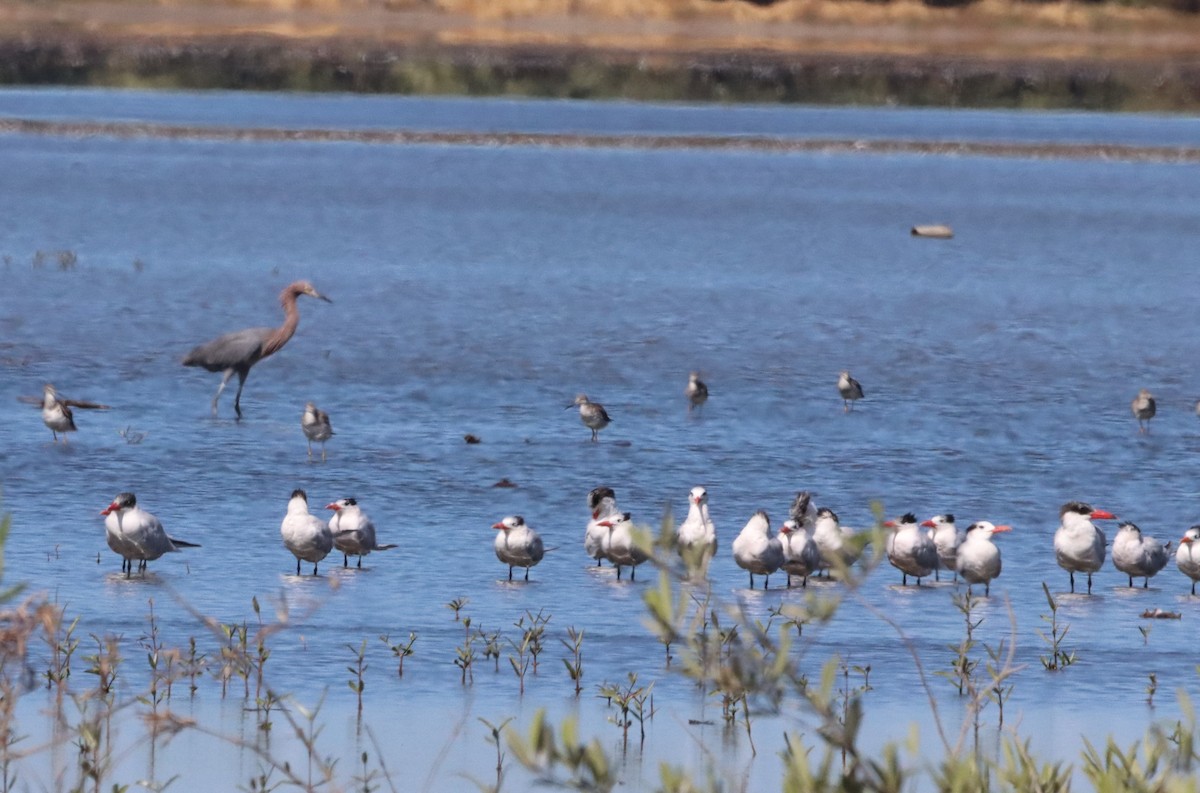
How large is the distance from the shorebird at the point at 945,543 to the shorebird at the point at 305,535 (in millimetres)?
3192

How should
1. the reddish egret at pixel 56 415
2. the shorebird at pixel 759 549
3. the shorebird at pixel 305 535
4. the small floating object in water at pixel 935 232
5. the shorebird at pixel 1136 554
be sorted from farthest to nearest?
1. the small floating object in water at pixel 935 232
2. the reddish egret at pixel 56 415
3. the shorebird at pixel 1136 554
4. the shorebird at pixel 305 535
5. the shorebird at pixel 759 549

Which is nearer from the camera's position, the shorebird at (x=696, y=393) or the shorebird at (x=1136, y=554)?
the shorebird at (x=1136, y=554)

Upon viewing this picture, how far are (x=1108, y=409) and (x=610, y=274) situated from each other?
Answer: 10774 millimetres

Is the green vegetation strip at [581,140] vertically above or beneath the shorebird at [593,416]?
beneath

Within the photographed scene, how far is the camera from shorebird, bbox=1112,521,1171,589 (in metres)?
12.1

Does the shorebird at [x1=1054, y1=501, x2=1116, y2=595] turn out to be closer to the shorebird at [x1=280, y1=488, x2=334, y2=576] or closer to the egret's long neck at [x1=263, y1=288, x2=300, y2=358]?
the shorebird at [x1=280, y1=488, x2=334, y2=576]

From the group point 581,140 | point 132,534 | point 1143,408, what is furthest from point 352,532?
point 581,140

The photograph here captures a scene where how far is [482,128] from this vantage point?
54344mm

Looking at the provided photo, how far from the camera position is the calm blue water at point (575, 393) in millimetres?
10562

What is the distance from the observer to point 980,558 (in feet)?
39.4

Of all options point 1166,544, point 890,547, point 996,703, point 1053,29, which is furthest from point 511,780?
point 1053,29

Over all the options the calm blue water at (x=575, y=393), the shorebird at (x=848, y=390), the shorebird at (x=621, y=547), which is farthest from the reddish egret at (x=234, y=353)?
the shorebird at (x=621, y=547)

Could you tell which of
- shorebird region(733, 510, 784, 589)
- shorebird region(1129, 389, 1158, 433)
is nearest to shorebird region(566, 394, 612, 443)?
shorebird region(1129, 389, 1158, 433)

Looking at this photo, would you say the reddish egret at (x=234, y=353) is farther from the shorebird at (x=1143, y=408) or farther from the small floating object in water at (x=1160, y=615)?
the small floating object in water at (x=1160, y=615)
